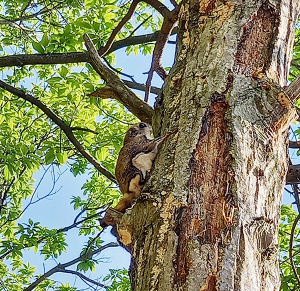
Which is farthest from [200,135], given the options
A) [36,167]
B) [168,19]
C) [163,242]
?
[36,167]

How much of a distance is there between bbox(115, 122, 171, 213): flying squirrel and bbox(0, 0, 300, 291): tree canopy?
76 cm

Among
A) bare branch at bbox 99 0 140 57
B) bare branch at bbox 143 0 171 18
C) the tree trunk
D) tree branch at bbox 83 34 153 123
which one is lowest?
the tree trunk

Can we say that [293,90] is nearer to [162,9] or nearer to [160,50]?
[160,50]

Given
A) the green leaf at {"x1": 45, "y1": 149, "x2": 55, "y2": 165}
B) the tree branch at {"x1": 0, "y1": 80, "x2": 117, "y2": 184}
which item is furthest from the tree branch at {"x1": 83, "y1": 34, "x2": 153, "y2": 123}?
the green leaf at {"x1": 45, "y1": 149, "x2": 55, "y2": 165}

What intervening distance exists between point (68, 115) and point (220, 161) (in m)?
3.11

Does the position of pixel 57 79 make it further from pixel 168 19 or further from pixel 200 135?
pixel 200 135

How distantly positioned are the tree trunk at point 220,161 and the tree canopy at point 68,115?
2.63 feet

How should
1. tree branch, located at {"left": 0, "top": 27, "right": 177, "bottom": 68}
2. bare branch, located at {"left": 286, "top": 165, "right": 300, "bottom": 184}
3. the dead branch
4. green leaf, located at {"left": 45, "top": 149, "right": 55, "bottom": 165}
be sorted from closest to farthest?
1. bare branch, located at {"left": 286, "top": 165, "right": 300, "bottom": 184}
2. the dead branch
3. tree branch, located at {"left": 0, "top": 27, "right": 177, "bottom": 68}
4. green leaf, located at {"left": 45, "top": 149, "right": 55, "bottom": 165}

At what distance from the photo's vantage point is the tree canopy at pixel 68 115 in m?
3.74

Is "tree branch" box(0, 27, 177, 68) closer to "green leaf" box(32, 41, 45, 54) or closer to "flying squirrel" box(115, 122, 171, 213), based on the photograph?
"green leaf" box(32, 41, 45, 54)

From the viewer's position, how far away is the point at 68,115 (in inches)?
176

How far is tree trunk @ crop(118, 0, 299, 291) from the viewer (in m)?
1.33

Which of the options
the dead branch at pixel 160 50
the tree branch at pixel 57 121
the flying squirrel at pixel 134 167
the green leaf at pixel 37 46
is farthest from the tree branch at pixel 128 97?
the green leaf at pixel 37 46

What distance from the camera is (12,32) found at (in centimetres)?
552
